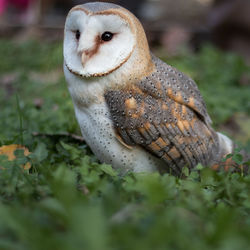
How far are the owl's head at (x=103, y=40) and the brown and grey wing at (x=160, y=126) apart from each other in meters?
0.19

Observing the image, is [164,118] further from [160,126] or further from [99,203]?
[99,203]

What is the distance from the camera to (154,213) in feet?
5.74

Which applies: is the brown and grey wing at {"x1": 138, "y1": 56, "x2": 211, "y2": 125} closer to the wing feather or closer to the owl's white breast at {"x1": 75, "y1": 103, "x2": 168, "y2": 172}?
the wing feather

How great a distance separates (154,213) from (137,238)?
19cm

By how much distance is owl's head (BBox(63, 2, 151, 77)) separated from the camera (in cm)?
265

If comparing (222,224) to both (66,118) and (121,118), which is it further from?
(66,118)

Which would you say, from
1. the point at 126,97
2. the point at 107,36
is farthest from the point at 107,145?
the point at 107,36

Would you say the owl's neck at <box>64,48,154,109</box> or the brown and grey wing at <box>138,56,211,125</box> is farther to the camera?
the brown and grey wing at <box>138,56,211,125</box>

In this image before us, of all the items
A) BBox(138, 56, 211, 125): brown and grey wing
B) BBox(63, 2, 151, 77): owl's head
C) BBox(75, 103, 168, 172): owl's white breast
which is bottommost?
BBox(75, 103, 168, 172): owl's white breast

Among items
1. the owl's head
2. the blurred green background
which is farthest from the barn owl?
the blurred green background

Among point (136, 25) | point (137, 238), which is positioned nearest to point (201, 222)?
point (137, 238)

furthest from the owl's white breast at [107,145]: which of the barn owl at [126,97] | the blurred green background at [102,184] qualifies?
the blurred green background at [102,184]

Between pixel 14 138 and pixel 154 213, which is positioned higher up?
pixel 154 213

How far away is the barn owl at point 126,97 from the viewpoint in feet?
8.79
